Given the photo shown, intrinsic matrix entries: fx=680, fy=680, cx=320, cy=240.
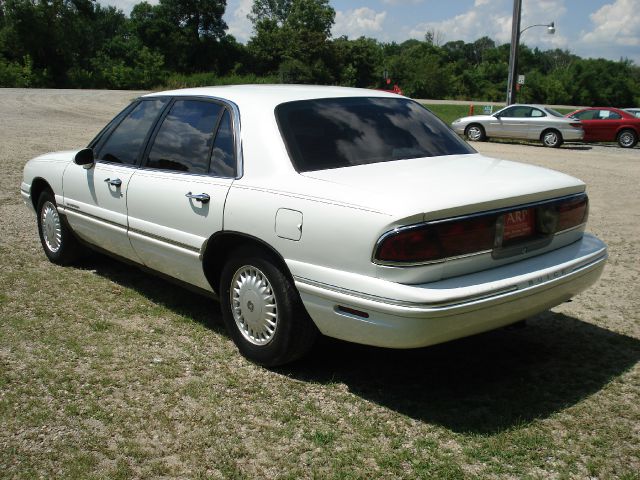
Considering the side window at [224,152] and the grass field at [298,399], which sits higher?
the side window at [224,152]

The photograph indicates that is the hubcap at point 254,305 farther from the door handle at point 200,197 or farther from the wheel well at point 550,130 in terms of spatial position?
the wheel well at point 550,130

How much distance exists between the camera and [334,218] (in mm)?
3238

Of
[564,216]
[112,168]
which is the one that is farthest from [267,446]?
[112,168]

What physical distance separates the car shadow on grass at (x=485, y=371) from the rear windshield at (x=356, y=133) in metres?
1.19

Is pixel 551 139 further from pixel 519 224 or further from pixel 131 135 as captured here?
pixel 519 224

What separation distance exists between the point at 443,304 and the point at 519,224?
0.72 meters

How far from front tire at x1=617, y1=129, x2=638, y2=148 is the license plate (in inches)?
811

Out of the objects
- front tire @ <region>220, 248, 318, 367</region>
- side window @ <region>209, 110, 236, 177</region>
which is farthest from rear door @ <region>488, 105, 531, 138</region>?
front tire @ <region>220, 248, 318, 367</region>

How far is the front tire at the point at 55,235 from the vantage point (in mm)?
5824

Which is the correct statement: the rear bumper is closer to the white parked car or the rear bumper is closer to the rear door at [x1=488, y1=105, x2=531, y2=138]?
the white parked car

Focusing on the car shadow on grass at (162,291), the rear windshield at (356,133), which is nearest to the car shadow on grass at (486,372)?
the car shadow on grass at (162,291)

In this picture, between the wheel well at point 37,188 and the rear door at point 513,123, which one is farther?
the rear door at point 513,123

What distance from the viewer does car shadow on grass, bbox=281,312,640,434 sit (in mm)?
3424

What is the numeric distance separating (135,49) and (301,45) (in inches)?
698
